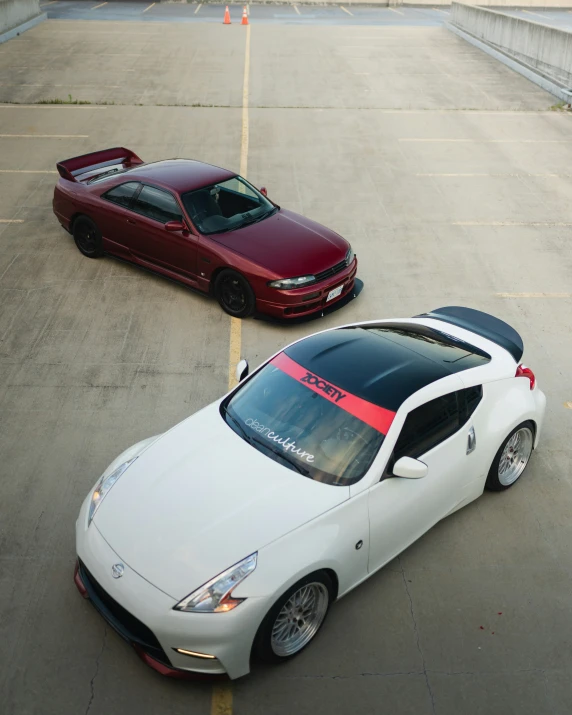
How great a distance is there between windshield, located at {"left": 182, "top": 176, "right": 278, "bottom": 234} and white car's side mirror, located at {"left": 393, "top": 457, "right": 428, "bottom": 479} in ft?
15.7

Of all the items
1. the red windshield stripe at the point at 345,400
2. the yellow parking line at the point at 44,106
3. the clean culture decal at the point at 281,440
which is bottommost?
the yellow parking line at the point at 44,106

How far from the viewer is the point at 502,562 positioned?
5363 mm

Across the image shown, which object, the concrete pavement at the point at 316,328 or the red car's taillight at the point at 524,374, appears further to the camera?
the red car's taillight at the point at 524,374

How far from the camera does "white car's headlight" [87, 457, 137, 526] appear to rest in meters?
4.95

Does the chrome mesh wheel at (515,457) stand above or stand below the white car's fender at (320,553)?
below

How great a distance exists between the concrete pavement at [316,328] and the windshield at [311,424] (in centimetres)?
96

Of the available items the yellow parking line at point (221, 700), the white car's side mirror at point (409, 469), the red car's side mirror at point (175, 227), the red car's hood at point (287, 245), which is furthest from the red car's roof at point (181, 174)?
the yellow parking line at point (221, 700)

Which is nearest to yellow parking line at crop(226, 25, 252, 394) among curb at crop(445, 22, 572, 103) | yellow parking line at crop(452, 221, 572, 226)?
yellow parking line at crop(452, 221, 572, 226)

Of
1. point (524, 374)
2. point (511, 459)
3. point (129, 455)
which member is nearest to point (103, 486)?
point (129, 455)

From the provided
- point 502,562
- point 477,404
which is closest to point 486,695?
point 502,562

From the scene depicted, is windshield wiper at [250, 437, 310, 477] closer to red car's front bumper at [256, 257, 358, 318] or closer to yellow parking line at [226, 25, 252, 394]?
yellow parking line at [226, 25, 252, 394]

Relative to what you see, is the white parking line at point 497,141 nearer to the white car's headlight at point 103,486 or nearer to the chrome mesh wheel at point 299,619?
the white car's headlight at point 103,486

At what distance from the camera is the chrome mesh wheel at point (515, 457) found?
5.97 m

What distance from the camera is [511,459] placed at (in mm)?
6082
